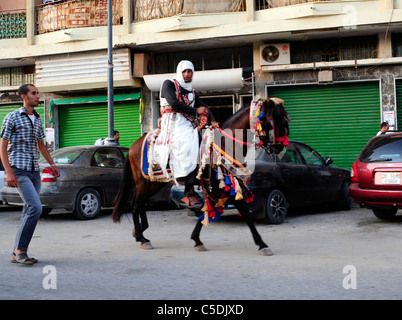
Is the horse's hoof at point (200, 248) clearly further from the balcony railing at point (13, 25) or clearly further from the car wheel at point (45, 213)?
the balcony railing at point (13, 25)

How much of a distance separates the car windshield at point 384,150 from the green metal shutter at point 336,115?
22.8 feet

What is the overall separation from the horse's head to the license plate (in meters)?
3.30

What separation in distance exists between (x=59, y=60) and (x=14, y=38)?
89.8 inches

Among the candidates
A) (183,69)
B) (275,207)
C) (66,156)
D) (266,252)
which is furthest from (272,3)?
(266,252)

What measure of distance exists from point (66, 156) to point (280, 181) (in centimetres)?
459

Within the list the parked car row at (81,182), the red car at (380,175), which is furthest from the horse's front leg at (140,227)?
the red car at (380,175)

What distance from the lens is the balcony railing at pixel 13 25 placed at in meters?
19.4

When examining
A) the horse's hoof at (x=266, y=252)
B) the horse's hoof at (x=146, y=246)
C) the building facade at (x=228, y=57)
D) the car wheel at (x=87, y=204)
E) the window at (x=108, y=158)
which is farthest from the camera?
the building facade at (x=228, y=57)

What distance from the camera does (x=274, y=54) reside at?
1680cm

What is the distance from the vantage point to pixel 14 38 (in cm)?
1934

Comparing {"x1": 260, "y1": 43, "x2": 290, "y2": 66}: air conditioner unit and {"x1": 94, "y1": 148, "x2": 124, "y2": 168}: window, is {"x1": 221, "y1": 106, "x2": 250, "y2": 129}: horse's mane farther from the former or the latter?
→ {"x1": 260, "y1": 43, "x2": 290, "y2": 66}: air conditioner unit

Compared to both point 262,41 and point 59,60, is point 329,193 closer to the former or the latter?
Result: point 262,41
